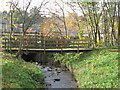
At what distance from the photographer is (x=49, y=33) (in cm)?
2686

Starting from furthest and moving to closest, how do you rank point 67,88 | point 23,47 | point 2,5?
1. point 23,47
2. point 2,5
3. point 67,88

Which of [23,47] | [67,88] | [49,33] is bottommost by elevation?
[67,88]

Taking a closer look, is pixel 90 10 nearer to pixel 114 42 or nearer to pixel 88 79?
pixel 114 42

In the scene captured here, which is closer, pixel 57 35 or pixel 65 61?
pixel 65 61

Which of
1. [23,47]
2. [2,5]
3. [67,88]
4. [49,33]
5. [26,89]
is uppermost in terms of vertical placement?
[2,5]

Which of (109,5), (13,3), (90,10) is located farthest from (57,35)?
(13,3)

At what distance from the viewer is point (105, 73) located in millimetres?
8625

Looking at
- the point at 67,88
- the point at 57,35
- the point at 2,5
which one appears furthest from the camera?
the point at 57,35

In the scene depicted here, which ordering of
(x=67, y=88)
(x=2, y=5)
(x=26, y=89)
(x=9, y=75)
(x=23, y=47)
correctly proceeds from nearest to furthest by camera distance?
(x=26, y=89), (x=9, y=75), (x=67, y=88), (x=2, y=5), (x=23, y=47)

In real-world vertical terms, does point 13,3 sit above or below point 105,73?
above

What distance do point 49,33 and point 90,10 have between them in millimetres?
8836

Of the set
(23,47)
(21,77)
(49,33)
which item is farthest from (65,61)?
(49,33)

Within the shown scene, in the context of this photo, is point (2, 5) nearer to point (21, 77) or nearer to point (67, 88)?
point (21, 77)

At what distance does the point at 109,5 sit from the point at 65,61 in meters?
10.2
